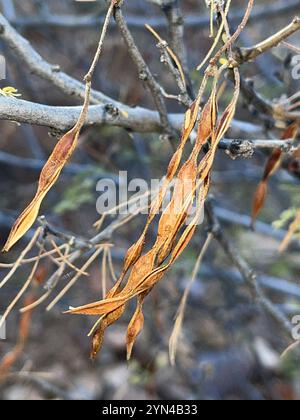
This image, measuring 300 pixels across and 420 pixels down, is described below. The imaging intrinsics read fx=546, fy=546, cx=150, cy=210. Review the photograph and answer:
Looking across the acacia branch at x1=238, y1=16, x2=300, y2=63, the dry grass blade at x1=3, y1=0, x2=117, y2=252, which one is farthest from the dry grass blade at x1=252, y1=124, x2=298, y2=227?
the dry grass blade at x1=3, y1=0, x2=117, y2=252

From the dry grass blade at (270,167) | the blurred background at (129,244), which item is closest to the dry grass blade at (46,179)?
the dry grass blade at (270,167)

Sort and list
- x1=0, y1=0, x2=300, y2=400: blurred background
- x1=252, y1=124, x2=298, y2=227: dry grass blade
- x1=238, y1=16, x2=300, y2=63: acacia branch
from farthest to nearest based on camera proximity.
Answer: x1=0, y1=0, x2=300, y2=400: blurred background
x1=252, y1=124, x2=298, y2=227: dry grass blade
x1=238, y1=16, x2=300, y2=63: acacia branch

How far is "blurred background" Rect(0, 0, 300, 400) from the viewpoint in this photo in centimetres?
227

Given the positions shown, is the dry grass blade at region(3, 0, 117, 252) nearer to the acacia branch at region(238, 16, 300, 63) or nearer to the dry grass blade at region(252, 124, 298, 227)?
the acacia branch at region(238, 16, 300, 63)

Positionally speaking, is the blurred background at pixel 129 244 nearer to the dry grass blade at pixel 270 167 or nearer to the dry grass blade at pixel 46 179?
the dry grass blade at pixel 270 167

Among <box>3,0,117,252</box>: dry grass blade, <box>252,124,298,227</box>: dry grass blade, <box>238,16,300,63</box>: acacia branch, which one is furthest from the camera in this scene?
<box>252,124,298,227</box>: dry grass blade

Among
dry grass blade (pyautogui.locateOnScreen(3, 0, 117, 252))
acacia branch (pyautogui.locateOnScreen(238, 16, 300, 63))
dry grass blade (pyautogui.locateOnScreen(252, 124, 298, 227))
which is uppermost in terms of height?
acacia branch (pyautogui.locateOnScreen(238, 16, 300, 63))

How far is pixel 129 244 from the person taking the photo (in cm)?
264

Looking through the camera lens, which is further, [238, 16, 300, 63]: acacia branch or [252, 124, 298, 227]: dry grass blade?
[252, 124, 298, 227]: dry grass blade

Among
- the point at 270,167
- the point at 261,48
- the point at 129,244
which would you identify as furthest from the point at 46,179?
the point at 129,244

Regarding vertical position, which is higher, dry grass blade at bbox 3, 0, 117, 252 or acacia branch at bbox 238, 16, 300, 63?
acacia branch at bbox 238, 16, 300, 63
